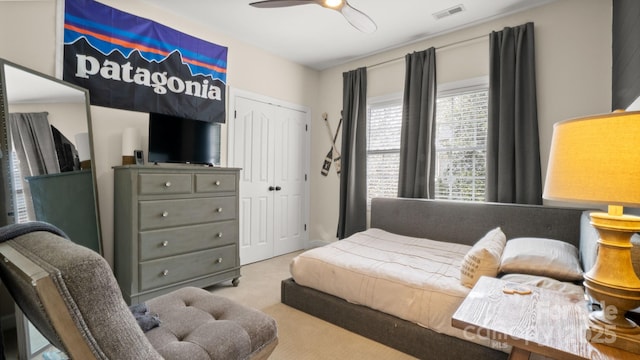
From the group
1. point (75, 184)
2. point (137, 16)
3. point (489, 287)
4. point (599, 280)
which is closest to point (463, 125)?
point (489, 287)

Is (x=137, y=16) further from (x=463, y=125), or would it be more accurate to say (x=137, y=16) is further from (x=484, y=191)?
(x=484, y=191)

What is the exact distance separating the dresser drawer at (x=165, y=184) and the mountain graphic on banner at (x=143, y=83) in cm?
84

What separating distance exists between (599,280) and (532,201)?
2.06m

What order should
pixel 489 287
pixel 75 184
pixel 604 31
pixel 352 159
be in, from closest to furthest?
pixel 489 287, pixel 75 184, pixel 604 31, pixel 352 159

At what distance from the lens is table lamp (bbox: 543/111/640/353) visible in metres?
0.80

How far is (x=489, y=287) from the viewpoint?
1.34 m

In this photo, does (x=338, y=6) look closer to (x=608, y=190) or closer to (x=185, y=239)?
(x=608, y=190)

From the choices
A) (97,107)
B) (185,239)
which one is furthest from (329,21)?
(185,239)

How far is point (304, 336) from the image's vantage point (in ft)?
6.63

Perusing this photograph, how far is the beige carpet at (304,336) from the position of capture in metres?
1.82

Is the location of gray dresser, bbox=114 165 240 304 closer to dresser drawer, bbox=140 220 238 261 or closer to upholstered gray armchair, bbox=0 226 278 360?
dresser drawer, bbox=140 220 238 261

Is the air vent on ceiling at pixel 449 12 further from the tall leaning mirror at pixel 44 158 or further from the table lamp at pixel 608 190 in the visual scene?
the tall leaning mirror at pixel 44 158

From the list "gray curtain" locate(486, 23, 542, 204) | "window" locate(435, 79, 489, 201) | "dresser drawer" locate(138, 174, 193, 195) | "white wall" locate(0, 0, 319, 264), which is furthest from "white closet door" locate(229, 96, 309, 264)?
"gray curtain" locate(486, 23, 542, 204)

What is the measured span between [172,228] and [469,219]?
109 inches
